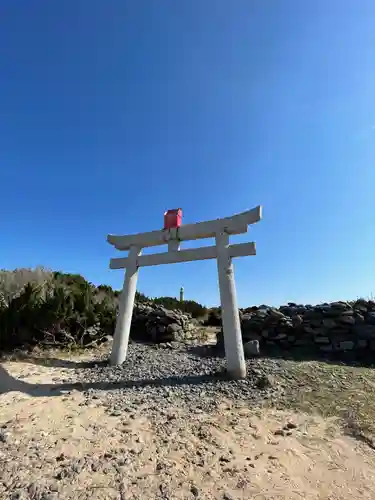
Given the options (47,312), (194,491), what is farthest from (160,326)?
(194,491)

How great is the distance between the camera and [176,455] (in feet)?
8.89

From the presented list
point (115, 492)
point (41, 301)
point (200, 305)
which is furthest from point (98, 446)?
point (200, 305)

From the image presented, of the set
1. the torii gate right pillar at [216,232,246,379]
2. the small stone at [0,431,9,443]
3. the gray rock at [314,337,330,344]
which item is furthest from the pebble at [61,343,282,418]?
the gray rock at [314,337,330,344]

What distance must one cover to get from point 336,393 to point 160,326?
5.55 m

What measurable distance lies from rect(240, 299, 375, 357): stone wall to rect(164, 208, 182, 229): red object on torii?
288cm

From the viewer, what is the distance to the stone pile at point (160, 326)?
878 centimetres

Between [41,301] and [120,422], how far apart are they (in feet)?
16.6

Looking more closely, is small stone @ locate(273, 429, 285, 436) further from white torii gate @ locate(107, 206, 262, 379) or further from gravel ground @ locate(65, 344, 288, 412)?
white torii gate @ locate(107, 206, 262, 379)

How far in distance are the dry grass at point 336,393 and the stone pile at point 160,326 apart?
4.05 metres

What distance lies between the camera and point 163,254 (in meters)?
6.06

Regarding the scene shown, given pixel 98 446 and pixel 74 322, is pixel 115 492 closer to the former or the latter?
pixel 98 446

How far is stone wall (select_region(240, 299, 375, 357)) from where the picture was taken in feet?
19.9

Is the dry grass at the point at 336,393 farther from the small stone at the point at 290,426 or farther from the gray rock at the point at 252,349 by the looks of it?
the gray rock at the point at 252,349

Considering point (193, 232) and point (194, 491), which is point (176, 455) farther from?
point (193, 232)
